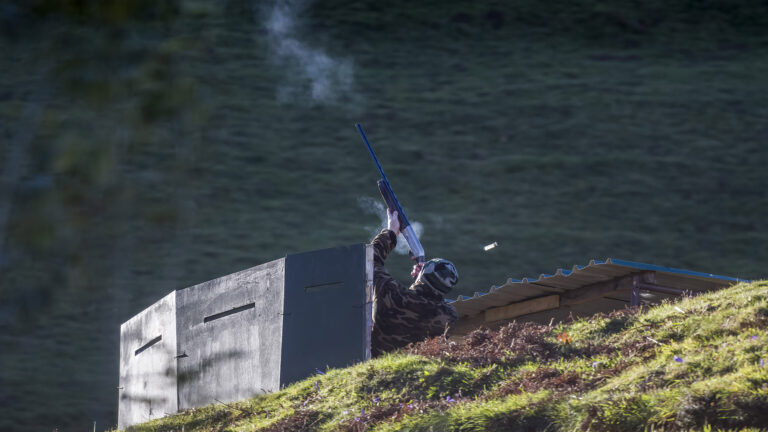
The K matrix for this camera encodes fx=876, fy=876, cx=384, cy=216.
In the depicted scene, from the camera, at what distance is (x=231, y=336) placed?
738cm

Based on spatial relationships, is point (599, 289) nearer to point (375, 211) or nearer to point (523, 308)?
point (523, 308)

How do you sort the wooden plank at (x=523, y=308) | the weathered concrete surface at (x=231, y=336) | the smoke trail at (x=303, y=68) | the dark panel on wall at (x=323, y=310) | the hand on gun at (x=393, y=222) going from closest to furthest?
the dark panel on wall at (x=323, y=310), the weathered concrete surface at (x=231, y=336), the hand on gun at (x=393, y=222), the wooden plank at (x=523, y=308), the smoke trail at (x=303, y=68)

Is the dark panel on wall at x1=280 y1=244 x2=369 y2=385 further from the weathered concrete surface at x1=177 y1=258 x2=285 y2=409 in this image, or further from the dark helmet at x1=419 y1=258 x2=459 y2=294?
the dark helmet at x1=419 y1=258 x2=459 y2=294

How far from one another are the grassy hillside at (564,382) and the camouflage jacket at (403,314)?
39 centimetres

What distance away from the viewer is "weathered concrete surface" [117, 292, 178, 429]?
8.16 m

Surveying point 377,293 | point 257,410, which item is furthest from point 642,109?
point 257,410

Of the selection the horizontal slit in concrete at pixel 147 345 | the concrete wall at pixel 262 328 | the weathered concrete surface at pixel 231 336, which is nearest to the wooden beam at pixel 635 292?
the concrete wall at pixel 262 328

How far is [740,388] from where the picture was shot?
3814 mm

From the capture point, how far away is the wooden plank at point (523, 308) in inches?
295

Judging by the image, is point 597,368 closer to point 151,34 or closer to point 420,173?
point 151,34

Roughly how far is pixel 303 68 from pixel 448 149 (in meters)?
2.97

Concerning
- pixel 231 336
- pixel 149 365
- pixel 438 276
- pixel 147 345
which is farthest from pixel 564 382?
pixel 147 345

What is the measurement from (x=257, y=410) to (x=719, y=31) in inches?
477

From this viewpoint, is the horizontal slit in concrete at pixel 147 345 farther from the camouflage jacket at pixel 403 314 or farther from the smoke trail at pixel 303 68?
the smoke trail at pixel 303 68
